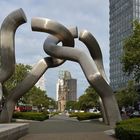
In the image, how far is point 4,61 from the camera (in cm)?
3005

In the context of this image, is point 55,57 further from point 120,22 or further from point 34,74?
point 120,22

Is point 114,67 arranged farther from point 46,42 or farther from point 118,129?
point 118,129

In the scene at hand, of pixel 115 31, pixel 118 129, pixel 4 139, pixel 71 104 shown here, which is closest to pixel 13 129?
pixel 4 139

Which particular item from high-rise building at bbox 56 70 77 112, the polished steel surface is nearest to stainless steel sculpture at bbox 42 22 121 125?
the polished steel surface

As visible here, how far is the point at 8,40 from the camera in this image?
3014 cm

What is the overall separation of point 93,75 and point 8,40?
678 centimetres

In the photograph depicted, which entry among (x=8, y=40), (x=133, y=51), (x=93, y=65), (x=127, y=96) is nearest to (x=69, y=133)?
(x=93, y=65)

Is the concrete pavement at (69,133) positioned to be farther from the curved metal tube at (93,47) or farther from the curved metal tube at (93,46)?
the curved metal tube at (93,46)

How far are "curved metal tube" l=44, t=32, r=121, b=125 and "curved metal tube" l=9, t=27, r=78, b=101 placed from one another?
123 centimetres

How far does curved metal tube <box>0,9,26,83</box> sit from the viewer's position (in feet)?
98.1

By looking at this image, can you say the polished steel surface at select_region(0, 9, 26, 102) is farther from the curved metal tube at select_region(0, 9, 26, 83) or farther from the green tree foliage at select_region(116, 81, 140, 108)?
the green tree foliage at select_region(116, 81, 140, 108)

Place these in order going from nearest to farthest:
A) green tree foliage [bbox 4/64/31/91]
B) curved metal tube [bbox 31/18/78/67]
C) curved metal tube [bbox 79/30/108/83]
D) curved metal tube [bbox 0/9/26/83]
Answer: curved metal tube [bbox 0/9/26/83]
curved metal tube [bbox 31/18/78/67]
curved metal tube [bbox 79/30/108/83]
green tree foliage [bbox 4/64/31/91]

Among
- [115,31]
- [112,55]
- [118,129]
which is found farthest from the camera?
[112,55]

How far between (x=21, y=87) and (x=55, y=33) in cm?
504
